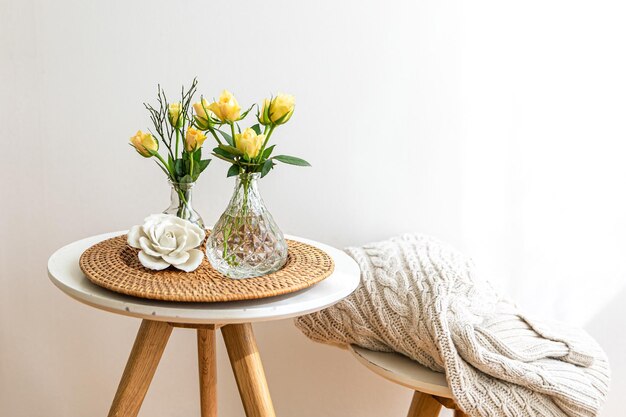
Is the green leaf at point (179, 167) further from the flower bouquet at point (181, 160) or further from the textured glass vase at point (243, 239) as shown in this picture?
the textured glass vase at point (243, 239)

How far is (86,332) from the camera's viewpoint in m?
1.52

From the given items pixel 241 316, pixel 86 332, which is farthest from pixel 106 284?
pixel 86 332

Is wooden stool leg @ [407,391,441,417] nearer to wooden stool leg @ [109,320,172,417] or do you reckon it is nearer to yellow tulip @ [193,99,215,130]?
wooden stool leg @ [109,320,172,417]

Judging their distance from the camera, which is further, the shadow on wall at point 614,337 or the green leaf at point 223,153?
the shadow on wall at point 614,337

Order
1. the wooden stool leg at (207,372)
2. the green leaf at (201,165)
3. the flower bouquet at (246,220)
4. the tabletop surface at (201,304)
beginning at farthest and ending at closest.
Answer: the wooden stool leg at (207,372), the green leaf at (201,165), the flower bouquet at (246,220), the tabletop surface at (201,304)

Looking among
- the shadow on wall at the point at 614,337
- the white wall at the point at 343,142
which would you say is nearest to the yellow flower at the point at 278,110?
the white wall at the point at 343,142

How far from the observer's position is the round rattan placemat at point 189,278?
902 mm

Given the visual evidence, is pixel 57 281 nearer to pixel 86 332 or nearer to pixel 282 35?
pixel 86 332

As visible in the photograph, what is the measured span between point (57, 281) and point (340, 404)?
0.82 m

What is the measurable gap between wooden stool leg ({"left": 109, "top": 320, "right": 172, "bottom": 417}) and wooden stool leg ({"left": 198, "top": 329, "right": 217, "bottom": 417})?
184 millimetres

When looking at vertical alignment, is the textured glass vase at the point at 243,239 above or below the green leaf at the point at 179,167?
below

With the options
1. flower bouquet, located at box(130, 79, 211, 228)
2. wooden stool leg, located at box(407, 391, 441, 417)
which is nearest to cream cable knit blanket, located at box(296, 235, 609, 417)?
wooden stool leg, located at box(407, 391, 441, 417)

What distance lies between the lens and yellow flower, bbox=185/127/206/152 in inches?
41.3

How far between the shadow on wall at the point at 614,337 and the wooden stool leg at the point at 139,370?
1.00 metres
